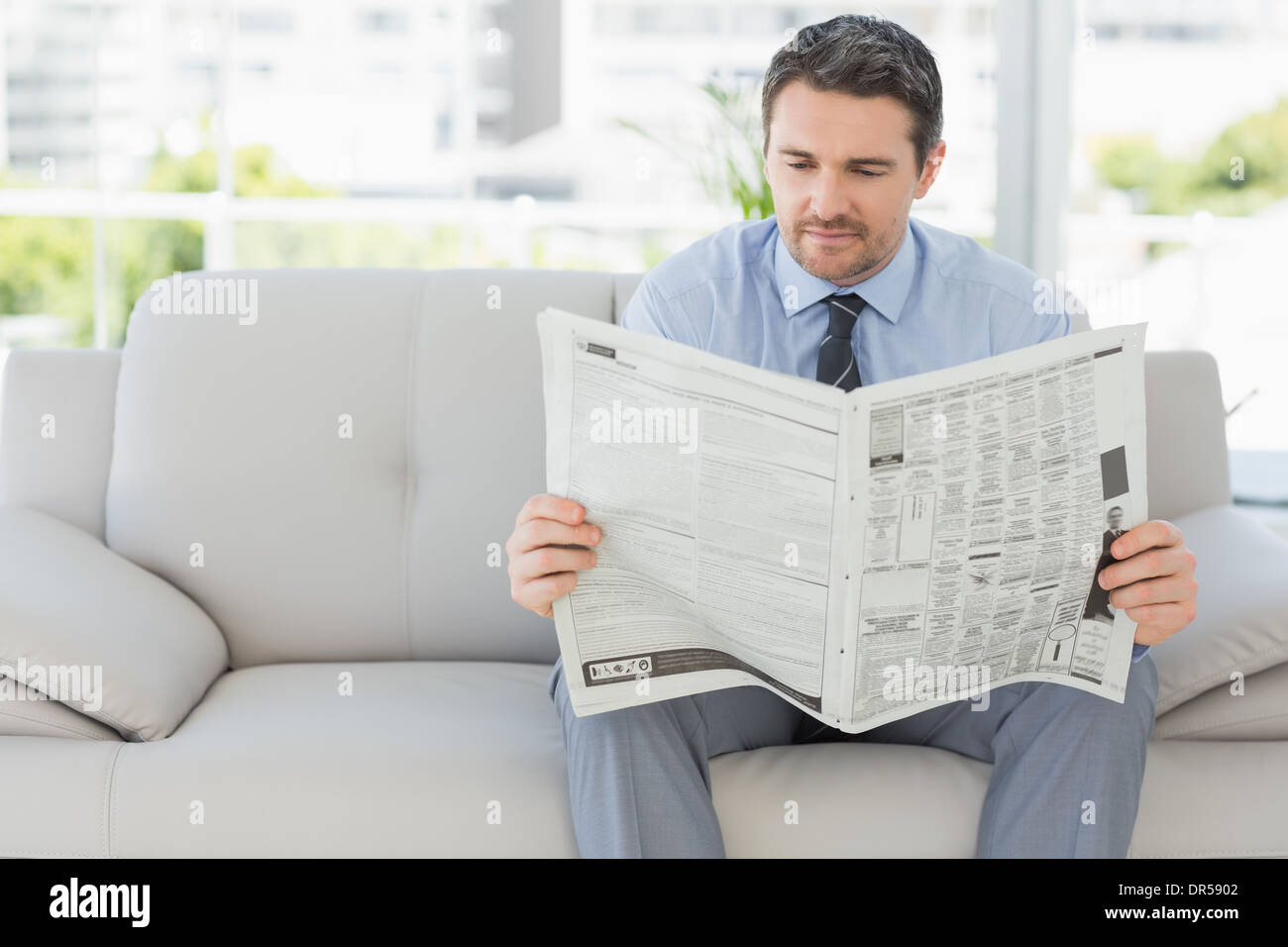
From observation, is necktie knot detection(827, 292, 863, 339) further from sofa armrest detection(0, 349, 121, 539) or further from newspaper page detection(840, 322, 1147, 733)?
sofa armrest detection(0, 349, 121, 539)

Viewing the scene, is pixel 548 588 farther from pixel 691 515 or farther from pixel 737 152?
pixel 737 152

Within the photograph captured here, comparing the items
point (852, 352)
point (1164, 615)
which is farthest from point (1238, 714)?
point (852, 352)

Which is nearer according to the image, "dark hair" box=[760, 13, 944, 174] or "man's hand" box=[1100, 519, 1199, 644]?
"man's hand" box=[1100, 519, 1199, 644]

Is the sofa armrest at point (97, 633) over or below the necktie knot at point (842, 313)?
below

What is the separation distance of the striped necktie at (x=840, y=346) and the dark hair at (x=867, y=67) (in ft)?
0.59

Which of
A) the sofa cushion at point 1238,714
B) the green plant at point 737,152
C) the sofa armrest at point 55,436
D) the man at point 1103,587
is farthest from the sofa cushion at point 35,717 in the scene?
the green plant at point 737,152

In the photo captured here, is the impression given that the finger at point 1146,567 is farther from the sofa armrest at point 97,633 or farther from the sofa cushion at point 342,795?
the sofa armrest at point 97,633

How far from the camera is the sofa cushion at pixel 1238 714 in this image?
1.41 meters

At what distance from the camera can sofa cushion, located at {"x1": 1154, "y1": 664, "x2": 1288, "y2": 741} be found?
1.41 metres

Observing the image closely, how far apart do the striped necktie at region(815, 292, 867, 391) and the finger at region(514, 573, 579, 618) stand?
447 millimetres

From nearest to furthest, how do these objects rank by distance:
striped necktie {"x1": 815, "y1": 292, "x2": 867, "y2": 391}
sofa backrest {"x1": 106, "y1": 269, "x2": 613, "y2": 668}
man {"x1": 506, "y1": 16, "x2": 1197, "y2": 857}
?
man {"x1": 506, "y1": 16, "x2": 1197, "y2": 857} → striped necktie {"x1": 815, "y1": 292, "x2": 867, "y2": 391} → sofa backrest {"x1": 106, "y1": 269, "x2": 613, "y2": 668}

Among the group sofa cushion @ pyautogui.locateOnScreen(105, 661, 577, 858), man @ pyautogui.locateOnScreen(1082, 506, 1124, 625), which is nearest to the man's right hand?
sofa cushion @ pyautogui.locateOnScreen(105, 661, 577, 858)
